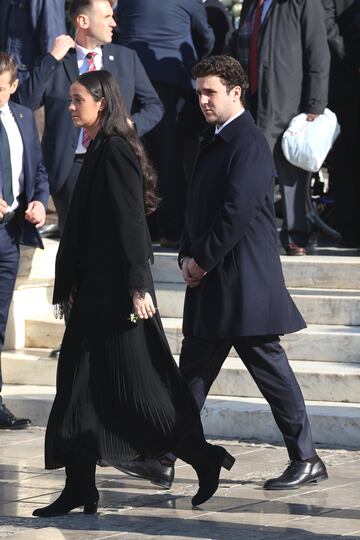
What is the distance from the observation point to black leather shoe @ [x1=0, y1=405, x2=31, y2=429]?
8.27m

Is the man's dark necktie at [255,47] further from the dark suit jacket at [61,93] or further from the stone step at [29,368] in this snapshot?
the stone step at [29,368]

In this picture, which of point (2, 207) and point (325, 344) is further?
point (325, 344)

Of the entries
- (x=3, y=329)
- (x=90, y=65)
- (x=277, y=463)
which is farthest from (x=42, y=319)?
(x=277, y=463)

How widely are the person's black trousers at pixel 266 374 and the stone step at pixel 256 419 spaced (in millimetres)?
835

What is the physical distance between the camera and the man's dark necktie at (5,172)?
834cm

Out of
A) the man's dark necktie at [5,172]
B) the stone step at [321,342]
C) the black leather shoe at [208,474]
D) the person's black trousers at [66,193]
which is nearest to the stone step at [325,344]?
the stone step at [321,342]

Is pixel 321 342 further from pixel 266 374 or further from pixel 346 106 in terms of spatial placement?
pixel 346 106

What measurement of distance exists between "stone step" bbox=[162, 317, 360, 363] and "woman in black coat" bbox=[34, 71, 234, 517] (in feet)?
7.38

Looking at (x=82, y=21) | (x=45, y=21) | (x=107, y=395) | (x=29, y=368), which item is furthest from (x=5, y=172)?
(x=107, y=395)

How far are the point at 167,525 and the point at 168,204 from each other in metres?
4.57

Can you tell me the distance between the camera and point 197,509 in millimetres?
6363

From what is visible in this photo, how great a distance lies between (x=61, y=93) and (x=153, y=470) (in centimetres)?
304

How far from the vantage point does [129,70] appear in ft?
29.2

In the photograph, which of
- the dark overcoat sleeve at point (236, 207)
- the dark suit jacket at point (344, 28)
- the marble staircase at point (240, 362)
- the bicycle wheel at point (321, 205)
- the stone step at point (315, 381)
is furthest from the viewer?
the bicycle wheel at point (321, 205)
